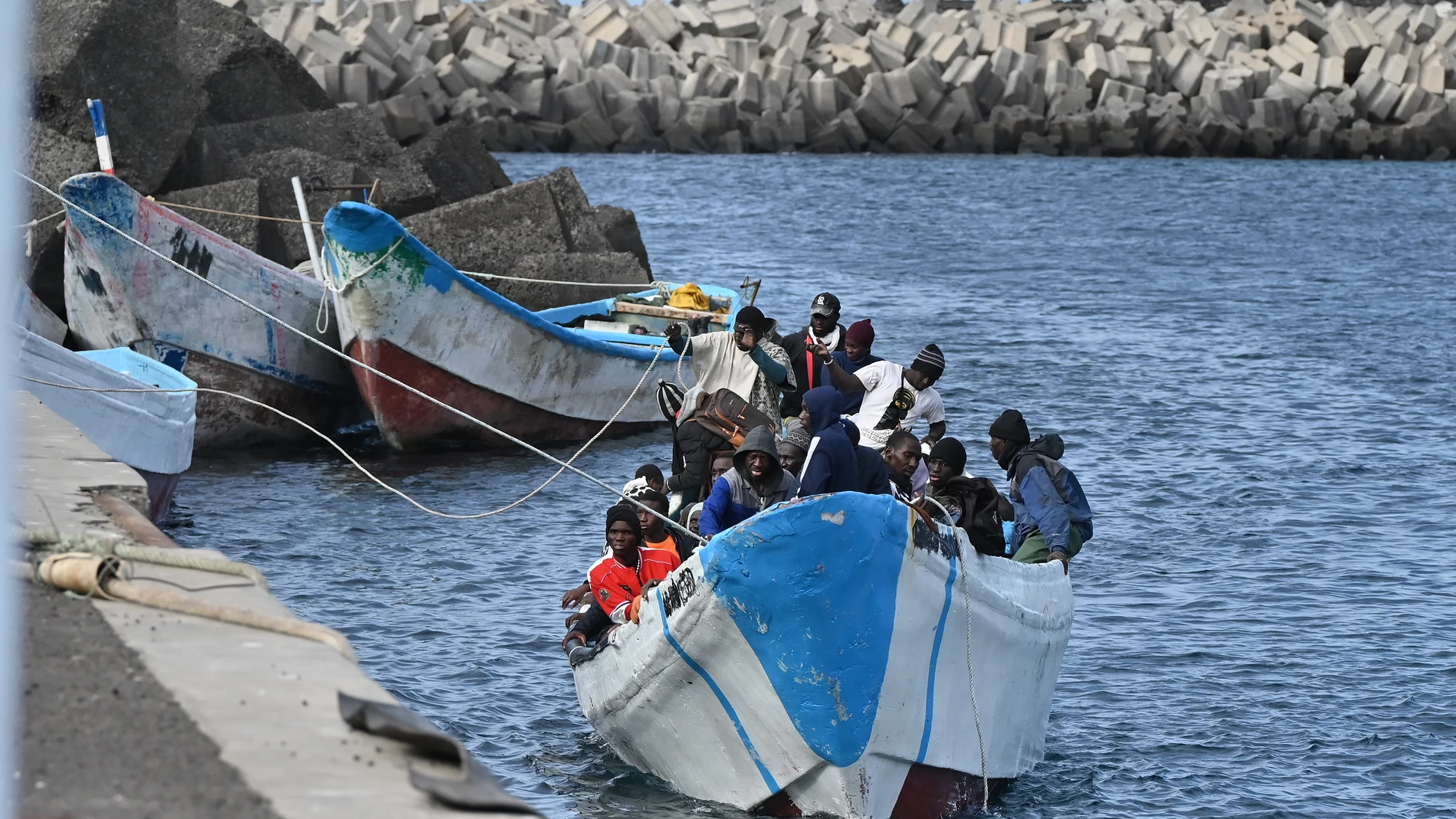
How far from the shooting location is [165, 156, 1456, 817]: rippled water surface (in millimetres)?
9234

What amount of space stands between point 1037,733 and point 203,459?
9.36 meters

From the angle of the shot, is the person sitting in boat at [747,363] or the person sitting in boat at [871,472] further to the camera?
the person sitting in boat at [747,363]

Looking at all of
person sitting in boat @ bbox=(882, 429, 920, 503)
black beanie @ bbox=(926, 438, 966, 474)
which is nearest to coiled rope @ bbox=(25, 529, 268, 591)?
person sitting in boat @ bbox=(882, 429, 920, 503)

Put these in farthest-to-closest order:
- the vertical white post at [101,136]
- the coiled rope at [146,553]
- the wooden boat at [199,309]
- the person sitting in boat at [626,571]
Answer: the wooden boat at [199,309]
the vertical white post at [101,136]
the person sitting in boat at [626,571]
the coiled rope at [146,553]

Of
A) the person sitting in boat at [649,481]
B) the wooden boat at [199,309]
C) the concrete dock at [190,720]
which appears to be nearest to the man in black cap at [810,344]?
the person sitting in boat at [649,481]

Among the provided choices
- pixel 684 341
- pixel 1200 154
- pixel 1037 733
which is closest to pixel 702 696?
pixel 1037 733

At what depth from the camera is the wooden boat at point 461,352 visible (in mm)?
15320

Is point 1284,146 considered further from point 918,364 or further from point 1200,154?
point 918,364

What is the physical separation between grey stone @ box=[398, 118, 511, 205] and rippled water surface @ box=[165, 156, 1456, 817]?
195 inches

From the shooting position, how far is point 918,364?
10609mm

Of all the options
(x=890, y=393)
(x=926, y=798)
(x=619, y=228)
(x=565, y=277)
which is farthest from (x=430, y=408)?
(x=926, y=798)

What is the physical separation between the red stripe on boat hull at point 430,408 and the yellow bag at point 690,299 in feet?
6.19

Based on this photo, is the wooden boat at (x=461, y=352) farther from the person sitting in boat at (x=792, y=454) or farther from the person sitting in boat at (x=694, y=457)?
the person sitting in boat at (x=792, y=454)

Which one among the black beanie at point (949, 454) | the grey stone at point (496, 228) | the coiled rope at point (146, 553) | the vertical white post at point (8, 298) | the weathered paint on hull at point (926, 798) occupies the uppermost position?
the vertical white post at point (8, 298)
